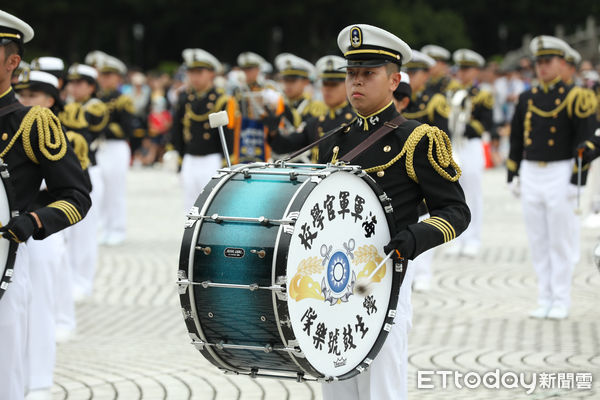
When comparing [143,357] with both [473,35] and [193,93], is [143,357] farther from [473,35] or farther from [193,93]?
[473,35]

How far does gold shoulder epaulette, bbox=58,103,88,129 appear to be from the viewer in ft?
31.5

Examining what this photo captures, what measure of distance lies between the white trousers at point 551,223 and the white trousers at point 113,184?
19.8ft

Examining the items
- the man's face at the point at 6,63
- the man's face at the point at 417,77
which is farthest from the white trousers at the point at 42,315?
the man's face at the point at 417,77

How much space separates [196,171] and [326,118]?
3413mm

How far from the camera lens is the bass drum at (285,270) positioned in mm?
4285

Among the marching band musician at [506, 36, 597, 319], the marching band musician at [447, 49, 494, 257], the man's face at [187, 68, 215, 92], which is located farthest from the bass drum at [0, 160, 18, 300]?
the marching band musician at [447, 49, 494, 257]

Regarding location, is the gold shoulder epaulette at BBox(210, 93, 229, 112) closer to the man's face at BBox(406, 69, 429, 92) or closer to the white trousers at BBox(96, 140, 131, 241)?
the man's face at BBox(406, 69, 429, 92)

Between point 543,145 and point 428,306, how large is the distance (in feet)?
5.49

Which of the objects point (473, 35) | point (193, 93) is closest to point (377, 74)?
point (193, 93)

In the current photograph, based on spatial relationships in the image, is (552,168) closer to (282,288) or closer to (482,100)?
(482,100)

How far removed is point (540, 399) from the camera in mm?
6598

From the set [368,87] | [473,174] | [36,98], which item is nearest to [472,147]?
[473,174]

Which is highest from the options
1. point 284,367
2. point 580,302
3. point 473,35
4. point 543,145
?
point 473,35

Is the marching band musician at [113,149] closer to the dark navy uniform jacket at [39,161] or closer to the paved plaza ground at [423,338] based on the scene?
the paved plaza ground at [423,338]
